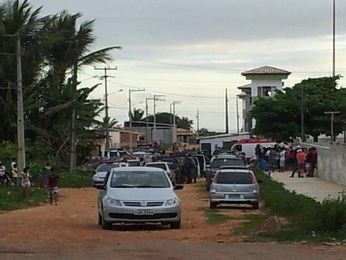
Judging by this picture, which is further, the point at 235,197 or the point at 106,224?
the point at 235,197

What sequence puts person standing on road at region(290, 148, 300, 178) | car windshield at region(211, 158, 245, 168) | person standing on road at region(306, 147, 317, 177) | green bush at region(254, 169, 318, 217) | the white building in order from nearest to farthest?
green bush at region(254, 169, 318, 217) < car windshield at region(211, 158, 245, 168) < person standing on road at region(306, 147, 317, 177) < person standing on road at region(290, 148, 300, 178) < the white building

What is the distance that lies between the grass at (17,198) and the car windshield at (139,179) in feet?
33.9

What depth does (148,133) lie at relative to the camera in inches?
5955

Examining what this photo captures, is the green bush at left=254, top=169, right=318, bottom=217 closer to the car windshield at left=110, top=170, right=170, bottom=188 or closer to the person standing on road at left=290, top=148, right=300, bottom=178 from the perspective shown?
the car windshield at left=110, top=170, right=170, bottom=188

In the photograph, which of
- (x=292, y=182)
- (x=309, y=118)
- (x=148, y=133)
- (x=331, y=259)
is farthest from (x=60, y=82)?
(x=148, y=133)

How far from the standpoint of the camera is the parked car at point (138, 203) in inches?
861

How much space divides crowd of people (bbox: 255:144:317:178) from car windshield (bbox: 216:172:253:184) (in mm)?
18759

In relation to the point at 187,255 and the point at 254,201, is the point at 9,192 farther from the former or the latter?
the point at 187,255

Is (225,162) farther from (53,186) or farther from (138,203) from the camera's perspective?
(138,203)

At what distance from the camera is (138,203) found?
21875 millimetres

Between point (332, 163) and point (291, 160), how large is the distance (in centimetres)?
1018

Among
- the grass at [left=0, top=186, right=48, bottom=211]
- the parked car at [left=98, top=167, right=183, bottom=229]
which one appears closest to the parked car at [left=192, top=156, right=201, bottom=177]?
the grass at [left=0, top=186, right=48, bottom=211]

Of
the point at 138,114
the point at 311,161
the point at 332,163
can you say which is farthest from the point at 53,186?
the point at 138,114

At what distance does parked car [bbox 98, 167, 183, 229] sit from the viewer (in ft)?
71.7
